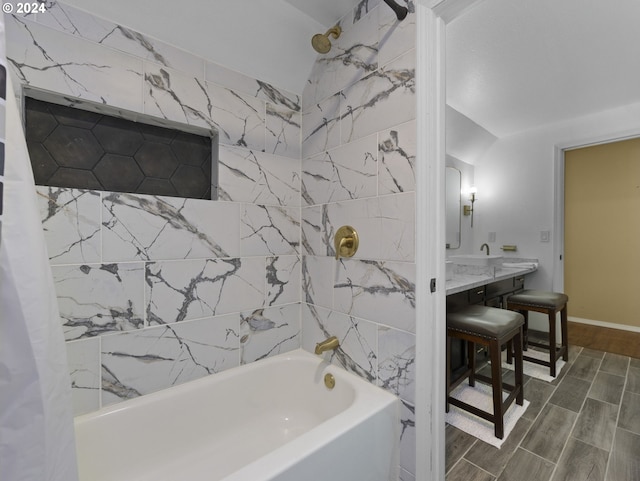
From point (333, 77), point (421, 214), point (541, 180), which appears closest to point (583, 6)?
point (333, 77)

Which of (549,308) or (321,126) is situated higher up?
(321,126)

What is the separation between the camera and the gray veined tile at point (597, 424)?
1.60m

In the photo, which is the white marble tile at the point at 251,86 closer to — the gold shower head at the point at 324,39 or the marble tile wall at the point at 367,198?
the marble tile wall at the point at 367,198

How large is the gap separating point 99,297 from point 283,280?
2.80 feet

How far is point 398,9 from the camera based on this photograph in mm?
1111

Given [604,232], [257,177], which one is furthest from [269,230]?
[604,232]

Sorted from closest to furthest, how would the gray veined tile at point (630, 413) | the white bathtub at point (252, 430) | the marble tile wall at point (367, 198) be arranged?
the white bathtub at point (252, 430), the marble tile wall at point (367, 198), the gray veined tile at point (630, 413)

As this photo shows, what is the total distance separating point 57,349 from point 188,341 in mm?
755

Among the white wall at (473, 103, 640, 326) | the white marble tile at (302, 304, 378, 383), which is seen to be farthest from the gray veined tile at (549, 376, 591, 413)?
the white marble tile at (302, 304, 378, 383)

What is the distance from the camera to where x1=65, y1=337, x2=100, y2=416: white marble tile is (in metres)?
1.07

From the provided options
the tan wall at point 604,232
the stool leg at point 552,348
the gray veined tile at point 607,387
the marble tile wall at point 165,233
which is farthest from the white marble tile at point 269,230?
the tan wall at point 604,232

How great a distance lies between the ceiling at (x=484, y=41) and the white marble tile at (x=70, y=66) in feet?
0.49

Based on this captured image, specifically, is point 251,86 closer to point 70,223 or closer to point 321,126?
point 321,126

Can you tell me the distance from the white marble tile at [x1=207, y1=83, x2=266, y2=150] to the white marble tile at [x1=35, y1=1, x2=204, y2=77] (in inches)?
5.4
